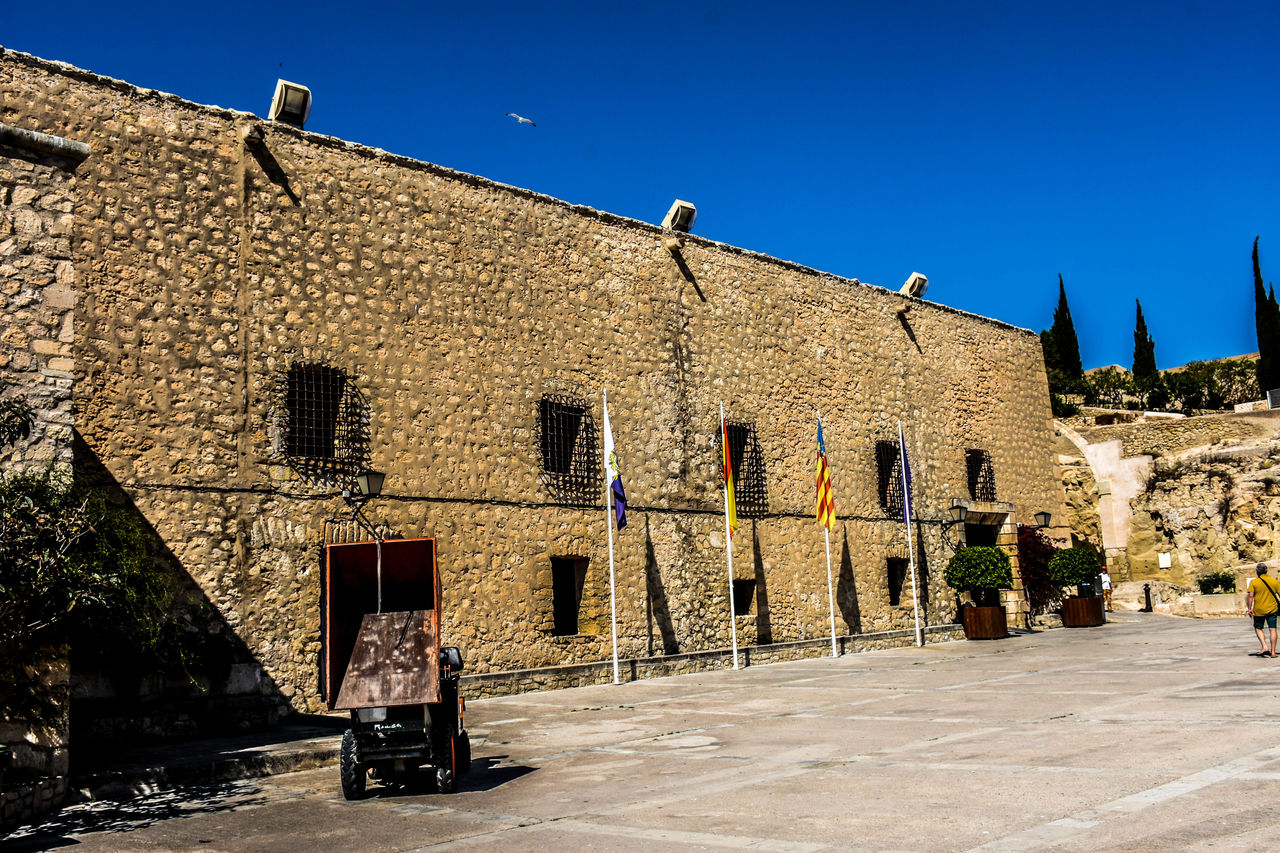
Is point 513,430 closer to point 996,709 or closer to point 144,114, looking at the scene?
point 144,114

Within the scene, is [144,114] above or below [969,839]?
above

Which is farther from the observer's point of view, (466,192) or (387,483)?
(466,192)

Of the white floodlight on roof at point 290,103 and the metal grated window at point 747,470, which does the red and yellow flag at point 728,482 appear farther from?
the white floodlight on roof at point 290,103

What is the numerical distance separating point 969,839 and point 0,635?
20.6 feet

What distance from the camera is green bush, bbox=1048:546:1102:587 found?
2245cm

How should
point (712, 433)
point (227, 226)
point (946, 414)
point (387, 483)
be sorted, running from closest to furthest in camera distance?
point (227, 226)
point (387, 483)
point (712, 433)
point (946, 414)

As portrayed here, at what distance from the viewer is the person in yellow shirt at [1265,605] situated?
42.9 ft

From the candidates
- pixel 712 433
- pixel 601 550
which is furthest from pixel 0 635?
pixel 712 433

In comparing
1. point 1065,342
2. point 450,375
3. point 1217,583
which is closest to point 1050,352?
point 1065,342

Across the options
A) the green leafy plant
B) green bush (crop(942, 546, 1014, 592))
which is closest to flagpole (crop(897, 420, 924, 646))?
green bush (crop(942, 546, 1014, 592))

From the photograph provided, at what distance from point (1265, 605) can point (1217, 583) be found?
14.2 meters

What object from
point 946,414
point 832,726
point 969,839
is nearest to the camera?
point 969,839

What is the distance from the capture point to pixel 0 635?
22.8 ft

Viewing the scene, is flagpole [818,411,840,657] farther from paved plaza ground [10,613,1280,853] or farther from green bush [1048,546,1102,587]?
green bush [1048,546,1102,587]
